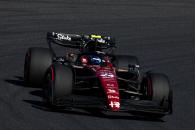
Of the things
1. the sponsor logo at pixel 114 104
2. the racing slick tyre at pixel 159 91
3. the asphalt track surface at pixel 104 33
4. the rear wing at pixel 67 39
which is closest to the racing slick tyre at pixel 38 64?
the asphalt track surface at pixel 104 33

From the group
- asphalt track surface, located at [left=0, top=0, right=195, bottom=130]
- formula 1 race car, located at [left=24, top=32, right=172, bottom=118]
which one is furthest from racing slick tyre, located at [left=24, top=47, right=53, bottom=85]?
asphalt track surface, located at [left=0, top=0, right=195, bottom=130]

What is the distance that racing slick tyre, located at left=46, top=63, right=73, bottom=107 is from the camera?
12.5 m

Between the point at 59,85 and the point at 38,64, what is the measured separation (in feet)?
6.64

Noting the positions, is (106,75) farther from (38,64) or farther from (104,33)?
(104,33)

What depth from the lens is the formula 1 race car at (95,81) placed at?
40.9 ft

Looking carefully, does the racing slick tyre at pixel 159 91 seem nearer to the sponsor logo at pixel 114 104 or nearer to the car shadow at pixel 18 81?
the sponsor logo at pixel 114 104

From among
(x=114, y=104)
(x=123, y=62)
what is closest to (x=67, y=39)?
(x=123, y=62)

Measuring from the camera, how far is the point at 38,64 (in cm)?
1449

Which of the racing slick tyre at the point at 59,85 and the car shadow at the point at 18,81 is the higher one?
the racing slick tyre at the point at 59,85

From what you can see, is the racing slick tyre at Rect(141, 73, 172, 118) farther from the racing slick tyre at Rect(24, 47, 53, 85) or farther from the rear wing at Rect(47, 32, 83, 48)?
the rear wing at Rect(47, 32, 83, 48)

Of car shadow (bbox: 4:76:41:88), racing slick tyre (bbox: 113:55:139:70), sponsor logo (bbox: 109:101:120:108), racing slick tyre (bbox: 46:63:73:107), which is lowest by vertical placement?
sponsor logo (bbox: 109:101:120:108)

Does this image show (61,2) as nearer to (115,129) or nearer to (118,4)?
(118,4)

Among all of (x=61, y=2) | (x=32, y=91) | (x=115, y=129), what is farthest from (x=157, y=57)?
(x=61, y=2)

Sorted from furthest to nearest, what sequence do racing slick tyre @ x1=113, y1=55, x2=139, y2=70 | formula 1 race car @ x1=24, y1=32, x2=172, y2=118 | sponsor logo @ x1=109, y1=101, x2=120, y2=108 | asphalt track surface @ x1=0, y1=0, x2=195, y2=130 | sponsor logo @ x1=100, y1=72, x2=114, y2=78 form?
racing slick tyre @ x1=113, y1=55, x2=139, y2=70, sponsor logo @ x1=100, y1=72, x2=114, y2=78, formula 1 race car @ x1=24, y1=32, x2=172, y2=118, sponsor logo @ x1=109, y1=101, x2=120, y2=108, asphalt track surface @ x1=0, y1=0, x2=195, y2=130
